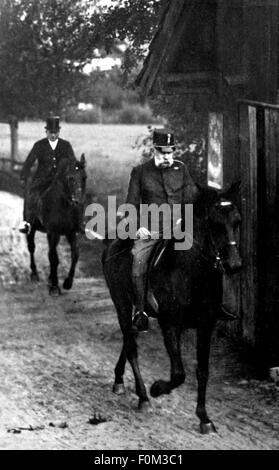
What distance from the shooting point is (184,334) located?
39.9ft

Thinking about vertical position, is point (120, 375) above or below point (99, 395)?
above

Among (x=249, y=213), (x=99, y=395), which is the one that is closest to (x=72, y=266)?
(x=249, y=213)

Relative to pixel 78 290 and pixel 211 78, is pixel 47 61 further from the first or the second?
pixel 211 78

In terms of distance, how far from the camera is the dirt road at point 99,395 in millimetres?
8352

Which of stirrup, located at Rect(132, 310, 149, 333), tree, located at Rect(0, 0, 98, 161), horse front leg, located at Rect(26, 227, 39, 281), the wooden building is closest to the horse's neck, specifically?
horse front leg, located at Rect(26, 227, 39, 281)

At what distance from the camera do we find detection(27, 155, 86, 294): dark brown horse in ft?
48.8

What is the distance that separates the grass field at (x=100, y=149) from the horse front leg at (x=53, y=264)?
614 centimetres

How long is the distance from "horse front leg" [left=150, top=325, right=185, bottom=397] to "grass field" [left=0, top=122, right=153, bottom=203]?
41.7 feet

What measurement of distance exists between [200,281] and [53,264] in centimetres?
682

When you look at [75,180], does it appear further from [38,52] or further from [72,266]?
[38,52]

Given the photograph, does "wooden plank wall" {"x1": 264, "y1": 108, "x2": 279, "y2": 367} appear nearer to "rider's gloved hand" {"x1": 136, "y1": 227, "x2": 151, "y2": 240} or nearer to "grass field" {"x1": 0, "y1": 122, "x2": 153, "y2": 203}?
"rider's gloved hand" {"x1": 136, "y1": 227, "x2": 151, "y2": 240}

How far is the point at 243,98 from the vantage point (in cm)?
1112
